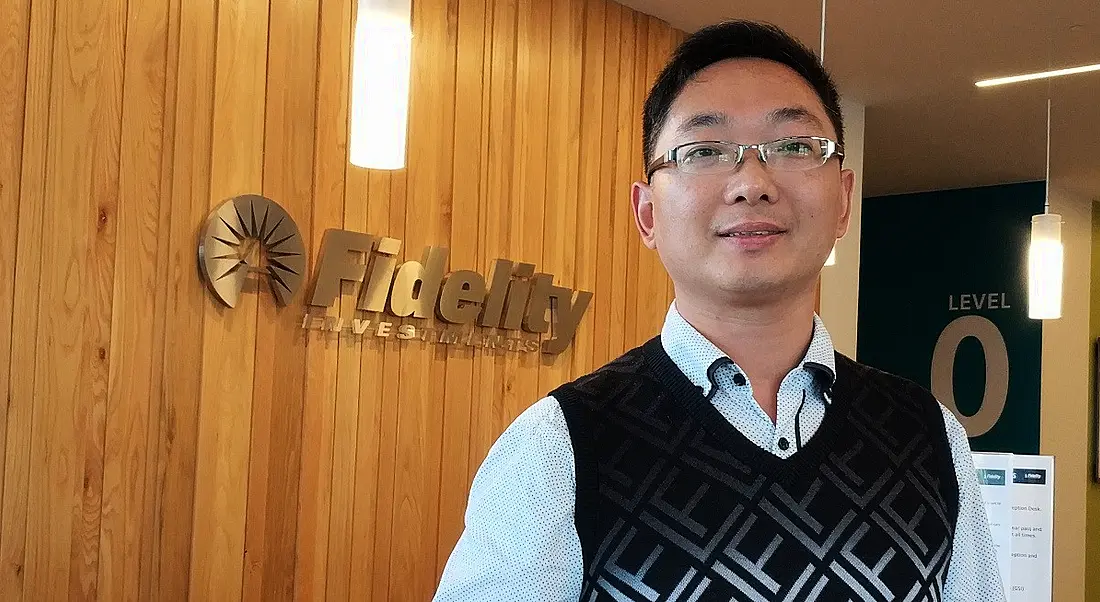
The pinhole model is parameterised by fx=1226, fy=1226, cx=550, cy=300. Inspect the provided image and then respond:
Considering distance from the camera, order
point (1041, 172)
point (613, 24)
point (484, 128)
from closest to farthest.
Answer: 1. point (484, 128)
2. point (613, 24)
3. point (1041, 172)

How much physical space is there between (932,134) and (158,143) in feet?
15.8

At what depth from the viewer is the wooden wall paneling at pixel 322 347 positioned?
11.2 feet

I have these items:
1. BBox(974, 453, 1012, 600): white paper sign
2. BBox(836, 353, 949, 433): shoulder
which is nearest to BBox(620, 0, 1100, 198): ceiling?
BBox(974, 453, 1012, 600): white paper sign

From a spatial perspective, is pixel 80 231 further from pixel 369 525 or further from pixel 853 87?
pixel 853 87

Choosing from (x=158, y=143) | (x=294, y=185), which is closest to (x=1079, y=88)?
(x=294, y=185)

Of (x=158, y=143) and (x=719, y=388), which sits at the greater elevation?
(x=158, y=143)

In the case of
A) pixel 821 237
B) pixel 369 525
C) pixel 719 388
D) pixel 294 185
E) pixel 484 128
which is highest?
pixel 484 128

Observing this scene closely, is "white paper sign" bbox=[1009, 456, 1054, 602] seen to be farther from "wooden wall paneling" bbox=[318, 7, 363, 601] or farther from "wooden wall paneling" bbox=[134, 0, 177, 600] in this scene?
"wooden wall paneling" bbox=[134, 0, 177, 600]

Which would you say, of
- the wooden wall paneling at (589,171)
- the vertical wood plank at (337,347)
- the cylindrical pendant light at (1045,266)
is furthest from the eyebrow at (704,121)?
the cylindrical pendant light at (1045,266)

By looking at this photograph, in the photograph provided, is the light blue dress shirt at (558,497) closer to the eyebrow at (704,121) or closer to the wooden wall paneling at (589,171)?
the eyebrow at (704,121)

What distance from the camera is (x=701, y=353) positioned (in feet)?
3.90

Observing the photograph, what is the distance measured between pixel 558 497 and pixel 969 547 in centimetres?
44

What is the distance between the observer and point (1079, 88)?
18.8ft

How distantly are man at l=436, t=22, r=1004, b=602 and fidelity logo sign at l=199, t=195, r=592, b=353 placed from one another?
6.81 ft
